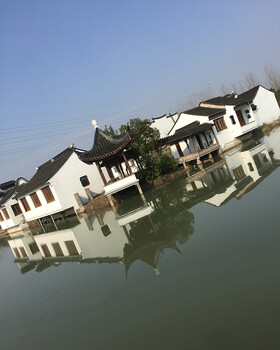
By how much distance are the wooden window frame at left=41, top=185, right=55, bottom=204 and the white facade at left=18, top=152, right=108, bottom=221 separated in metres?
0.23

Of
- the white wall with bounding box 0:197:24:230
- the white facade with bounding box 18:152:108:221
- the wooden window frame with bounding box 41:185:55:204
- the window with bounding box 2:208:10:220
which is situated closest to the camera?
the white facade with bounding box 18:152:108:221


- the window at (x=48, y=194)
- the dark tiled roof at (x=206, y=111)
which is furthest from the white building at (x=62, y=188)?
the dark tiled roof at (x=206, y=111)

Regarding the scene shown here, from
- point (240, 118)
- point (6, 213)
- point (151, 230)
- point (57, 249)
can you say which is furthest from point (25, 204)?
point (240, 118)

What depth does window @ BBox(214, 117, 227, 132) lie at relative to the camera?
82.4ft

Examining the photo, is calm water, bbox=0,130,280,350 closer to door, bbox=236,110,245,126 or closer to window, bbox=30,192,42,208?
window, bbox=30,192,42,208

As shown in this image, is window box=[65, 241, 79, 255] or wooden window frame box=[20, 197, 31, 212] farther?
wooden window frame box=[20, 197, 31, 212]

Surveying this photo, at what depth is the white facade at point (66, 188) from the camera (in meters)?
22.7

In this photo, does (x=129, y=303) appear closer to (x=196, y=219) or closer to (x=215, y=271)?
(x=215, y=271)

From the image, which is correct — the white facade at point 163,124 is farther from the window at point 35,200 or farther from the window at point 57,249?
the window at point 57,249

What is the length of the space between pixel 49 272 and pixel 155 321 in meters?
7.15

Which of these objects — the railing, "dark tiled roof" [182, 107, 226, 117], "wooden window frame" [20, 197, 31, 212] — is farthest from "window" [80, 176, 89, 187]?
"dark tiled roof" [182, 107, 226, 117]

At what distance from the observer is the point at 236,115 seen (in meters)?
26.1

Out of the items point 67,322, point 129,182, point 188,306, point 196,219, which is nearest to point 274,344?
point 188,306

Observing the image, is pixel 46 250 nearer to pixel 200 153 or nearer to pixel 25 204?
pixel 25 204
